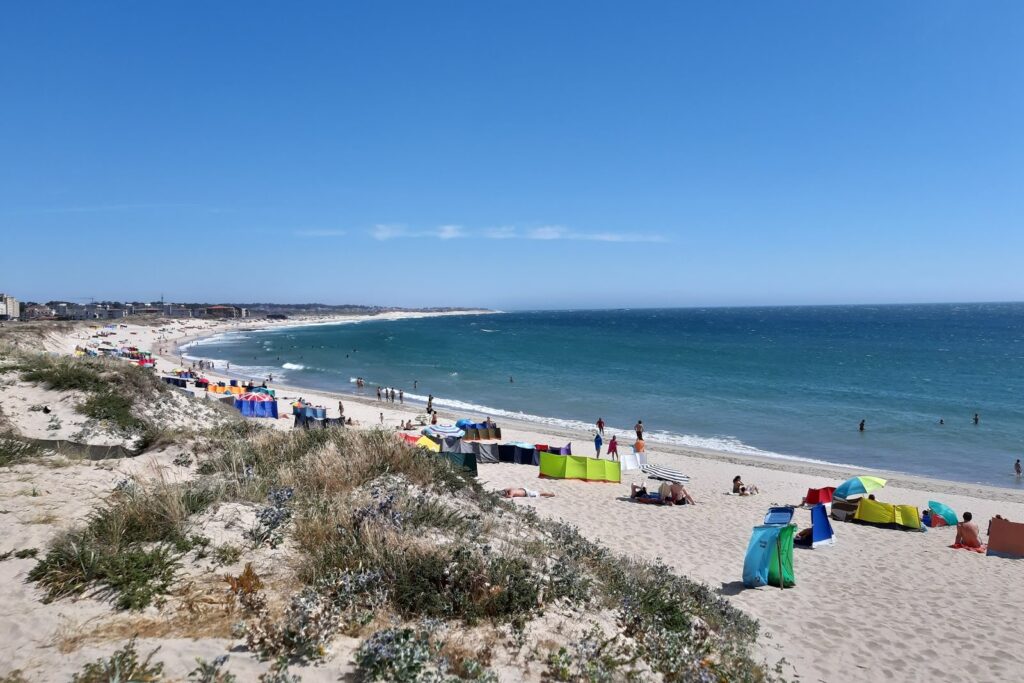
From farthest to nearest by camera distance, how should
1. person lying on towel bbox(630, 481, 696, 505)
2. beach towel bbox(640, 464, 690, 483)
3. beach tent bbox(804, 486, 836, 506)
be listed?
beach towel bbox(640, 464, 690, 483)
beach tent bbox(804, 486, 836, 506)
person lying on towel bbox(630, 481, 696, 505)

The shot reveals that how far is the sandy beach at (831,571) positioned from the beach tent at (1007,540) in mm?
523

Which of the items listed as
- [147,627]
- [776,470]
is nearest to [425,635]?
[147,627]

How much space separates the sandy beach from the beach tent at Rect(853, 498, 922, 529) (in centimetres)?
38

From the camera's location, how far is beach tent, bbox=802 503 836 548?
12469 mm

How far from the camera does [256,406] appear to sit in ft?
88.3

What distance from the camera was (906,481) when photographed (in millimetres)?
20109

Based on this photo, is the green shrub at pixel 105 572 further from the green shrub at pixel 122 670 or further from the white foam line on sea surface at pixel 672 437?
the white foam line on sea surface at pixel 672 437

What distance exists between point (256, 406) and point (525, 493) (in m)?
17.1

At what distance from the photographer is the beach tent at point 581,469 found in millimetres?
18078

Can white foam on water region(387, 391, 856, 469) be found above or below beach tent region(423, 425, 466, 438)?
below

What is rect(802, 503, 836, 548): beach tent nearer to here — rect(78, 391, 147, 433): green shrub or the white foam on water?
the white foam on water

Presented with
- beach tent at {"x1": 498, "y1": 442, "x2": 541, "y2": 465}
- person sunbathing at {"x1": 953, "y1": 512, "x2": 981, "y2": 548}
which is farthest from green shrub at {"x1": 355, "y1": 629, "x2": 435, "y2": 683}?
beach tent at {"x1": 498, "y1": 442, "x2": 541, "y2": 465}

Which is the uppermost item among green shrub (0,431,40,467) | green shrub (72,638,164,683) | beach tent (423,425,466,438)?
green shrub (0,431,40,467)

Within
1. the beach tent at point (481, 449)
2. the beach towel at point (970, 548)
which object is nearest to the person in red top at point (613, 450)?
the beach tent at point (481, 449)
